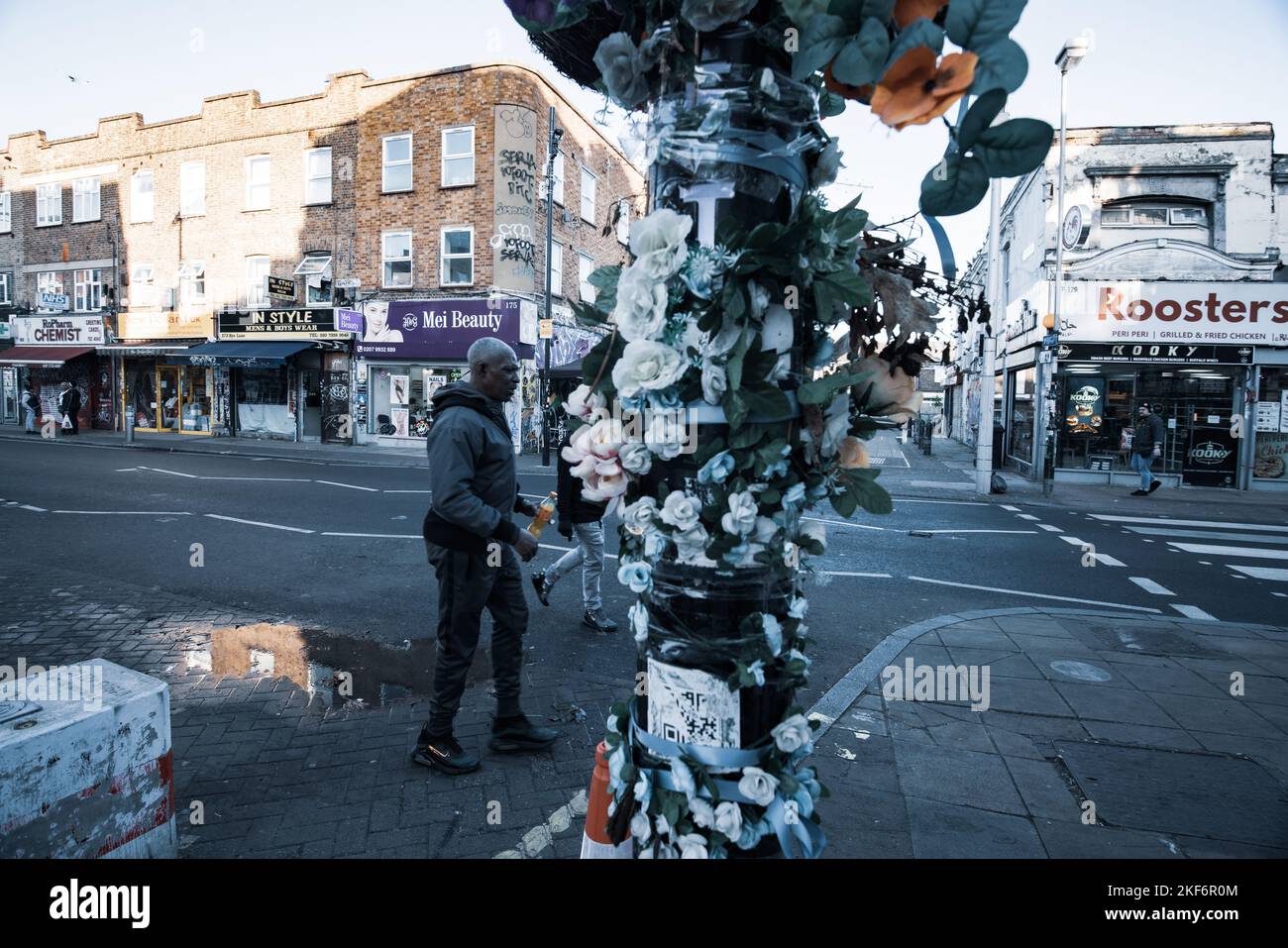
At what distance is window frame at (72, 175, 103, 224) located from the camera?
91.7ft

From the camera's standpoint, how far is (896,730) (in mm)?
4000

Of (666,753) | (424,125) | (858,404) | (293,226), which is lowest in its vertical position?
(666,753)

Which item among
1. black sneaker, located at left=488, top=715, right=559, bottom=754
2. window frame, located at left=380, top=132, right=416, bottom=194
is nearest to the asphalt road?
black sneaker, located at left=488, top=715, right=559, bottom=754

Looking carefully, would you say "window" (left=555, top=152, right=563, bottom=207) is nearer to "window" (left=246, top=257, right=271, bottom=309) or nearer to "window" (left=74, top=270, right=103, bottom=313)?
"window" (left=246, top=257, right=271, bottom=309)

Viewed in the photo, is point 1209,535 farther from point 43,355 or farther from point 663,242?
point 43,355

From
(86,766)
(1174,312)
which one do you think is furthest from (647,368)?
(1174,312)

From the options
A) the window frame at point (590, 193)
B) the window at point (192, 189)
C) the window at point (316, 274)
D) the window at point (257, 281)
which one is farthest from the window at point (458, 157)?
the window at point (192, 189)

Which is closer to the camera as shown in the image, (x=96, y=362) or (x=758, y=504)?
(x=758, y=504)

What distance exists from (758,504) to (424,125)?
24349 millimetres

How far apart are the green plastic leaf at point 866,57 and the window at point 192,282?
2976cm

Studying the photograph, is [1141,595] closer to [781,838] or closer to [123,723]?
[781,838]

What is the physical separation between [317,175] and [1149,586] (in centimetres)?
2524

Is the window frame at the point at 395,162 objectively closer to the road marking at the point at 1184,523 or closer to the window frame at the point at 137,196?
the window frame at the point at 137,196

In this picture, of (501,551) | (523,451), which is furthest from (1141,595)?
(523,451)
